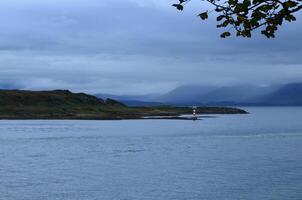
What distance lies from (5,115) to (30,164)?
139078mm

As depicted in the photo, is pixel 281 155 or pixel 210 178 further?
pixel 281 155

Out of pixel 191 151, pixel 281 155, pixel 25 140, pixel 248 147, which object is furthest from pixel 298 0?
pixel 25 140

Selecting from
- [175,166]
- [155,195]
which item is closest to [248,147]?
[175,166]

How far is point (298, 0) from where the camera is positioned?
8.48 metres

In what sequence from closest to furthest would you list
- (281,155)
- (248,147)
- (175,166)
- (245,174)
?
(245,174) → (175,166) → (281,155) → (248,147)

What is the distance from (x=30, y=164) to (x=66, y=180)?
44.8 ft

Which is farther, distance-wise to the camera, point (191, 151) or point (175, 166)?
point (191, 151)

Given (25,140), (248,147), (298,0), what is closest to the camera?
(298,0)

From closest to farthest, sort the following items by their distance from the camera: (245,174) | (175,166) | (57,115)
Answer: (245,174) < (175,166) < (57,115)

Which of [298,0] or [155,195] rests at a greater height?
[298,0]

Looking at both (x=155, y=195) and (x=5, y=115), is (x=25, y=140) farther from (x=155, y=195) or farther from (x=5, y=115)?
(x=5, y=115)

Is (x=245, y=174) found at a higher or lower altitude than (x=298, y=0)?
lower

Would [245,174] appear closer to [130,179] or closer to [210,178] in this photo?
[210,178]

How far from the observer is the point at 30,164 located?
196 ft
